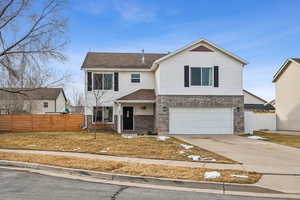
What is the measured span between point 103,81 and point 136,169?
1589 cm

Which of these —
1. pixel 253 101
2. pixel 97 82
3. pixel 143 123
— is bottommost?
pixel 143 123

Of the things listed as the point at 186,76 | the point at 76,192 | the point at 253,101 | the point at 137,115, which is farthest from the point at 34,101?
the point at 76,192

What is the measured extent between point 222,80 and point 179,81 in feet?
11.0

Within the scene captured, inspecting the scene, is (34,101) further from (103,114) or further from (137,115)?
(137,115)

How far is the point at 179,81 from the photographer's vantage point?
20781 millimetres

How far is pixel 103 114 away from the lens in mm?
23453

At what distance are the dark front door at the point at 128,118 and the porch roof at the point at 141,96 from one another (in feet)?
4.43

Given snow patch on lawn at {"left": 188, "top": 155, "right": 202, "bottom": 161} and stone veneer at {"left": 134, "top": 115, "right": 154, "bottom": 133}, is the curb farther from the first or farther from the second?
stone veneer at {"left": 134, "top": 115, "right": 154, "bottom": 133}

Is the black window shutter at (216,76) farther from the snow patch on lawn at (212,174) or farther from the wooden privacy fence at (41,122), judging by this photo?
the snow patch on lawn at (212,174)

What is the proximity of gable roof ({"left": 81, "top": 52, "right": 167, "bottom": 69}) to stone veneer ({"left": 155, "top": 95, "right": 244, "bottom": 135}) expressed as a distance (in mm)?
4553

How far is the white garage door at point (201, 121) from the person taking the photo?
2083 centimetres

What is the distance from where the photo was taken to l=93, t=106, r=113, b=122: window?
76.7 ft

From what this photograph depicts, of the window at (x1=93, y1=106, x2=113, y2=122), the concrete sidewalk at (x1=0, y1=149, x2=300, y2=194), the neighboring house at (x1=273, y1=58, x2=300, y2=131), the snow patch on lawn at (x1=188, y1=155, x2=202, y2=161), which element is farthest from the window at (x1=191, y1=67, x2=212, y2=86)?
the concrete sidewalk at (x1=0, y1=149, x2=300, y2=194)

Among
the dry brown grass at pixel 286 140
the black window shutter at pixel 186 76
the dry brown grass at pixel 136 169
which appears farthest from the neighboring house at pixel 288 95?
the dry brown grass at pixel 136 169
